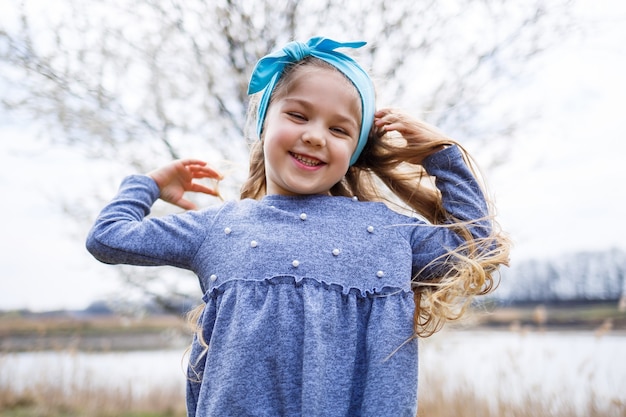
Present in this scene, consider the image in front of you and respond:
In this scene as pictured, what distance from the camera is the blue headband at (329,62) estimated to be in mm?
1690

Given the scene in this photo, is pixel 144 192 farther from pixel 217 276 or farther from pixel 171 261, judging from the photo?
pixel 217 276

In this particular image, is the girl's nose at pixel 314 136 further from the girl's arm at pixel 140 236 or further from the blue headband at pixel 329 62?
the girl's arm at pixel 140 236

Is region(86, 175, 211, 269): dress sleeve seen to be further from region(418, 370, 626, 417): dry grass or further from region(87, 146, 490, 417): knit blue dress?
region(418, 370, 626, 417): dry grass

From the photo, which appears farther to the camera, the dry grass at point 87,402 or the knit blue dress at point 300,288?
the dry grass at point 87,402

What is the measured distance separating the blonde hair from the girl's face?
6cm

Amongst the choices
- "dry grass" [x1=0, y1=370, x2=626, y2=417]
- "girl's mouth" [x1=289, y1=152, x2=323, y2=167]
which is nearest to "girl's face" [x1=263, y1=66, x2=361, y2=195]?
"girl's mouth" [x1=289, y1=152, x2=323, y2=167]

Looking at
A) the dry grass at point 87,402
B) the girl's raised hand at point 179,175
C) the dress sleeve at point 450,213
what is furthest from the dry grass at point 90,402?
the dress sleeve at point 450,213

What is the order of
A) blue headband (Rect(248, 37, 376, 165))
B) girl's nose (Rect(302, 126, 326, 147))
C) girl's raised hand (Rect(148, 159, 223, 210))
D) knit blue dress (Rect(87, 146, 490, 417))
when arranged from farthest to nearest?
girl's raised hand (Rect(148, 159, 223, 210)) < blue headband (Rect(248, 37, 376, 165)) < girl's nose (Rect(302, 126, 326, 147)) < knit blue dress (Rect(87, 146, 490, 417))

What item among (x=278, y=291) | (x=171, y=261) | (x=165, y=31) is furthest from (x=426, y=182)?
(x=165, y=31)

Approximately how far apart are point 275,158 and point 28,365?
4871 mm

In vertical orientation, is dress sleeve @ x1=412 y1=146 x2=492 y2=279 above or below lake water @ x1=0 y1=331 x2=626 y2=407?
above

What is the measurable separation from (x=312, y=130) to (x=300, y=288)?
0.42m

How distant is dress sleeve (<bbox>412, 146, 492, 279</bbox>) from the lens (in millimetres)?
1679

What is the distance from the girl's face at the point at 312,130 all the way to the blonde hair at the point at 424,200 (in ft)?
0.20
